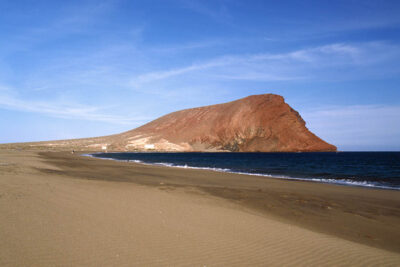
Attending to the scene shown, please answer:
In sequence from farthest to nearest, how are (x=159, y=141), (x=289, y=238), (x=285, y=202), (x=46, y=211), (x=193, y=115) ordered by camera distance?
(x=193, y=115)
(x=159, y=141)
(x=285, y=202)
(x=46, y=211)
(x=289, y=238)

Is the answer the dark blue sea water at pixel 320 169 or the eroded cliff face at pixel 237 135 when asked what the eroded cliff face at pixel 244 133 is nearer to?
the eroded cliff face at pixel 237 135

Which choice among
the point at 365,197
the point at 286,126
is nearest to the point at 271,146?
the point at 286,126

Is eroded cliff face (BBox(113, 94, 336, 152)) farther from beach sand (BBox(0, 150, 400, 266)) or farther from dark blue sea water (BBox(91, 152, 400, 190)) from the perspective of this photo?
beach sand (BBox(0, 150, 400, 266))

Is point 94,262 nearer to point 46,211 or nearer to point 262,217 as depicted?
point 46,211

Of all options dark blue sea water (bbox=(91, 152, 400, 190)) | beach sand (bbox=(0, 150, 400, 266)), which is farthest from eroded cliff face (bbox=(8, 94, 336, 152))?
beach sand (bbox=(0, 150, 400, 266))

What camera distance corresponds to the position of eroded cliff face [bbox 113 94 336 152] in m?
123

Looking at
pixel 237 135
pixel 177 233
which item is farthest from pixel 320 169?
pixel 237 135

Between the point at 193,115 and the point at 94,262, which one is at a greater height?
the point at 193,115

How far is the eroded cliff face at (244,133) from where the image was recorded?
123m

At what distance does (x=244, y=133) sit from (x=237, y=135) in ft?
11.3

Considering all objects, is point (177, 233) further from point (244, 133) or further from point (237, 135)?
point (244, 133)

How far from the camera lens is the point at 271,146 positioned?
406ft

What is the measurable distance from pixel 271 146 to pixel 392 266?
12260 cm

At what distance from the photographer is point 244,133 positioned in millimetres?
127938
